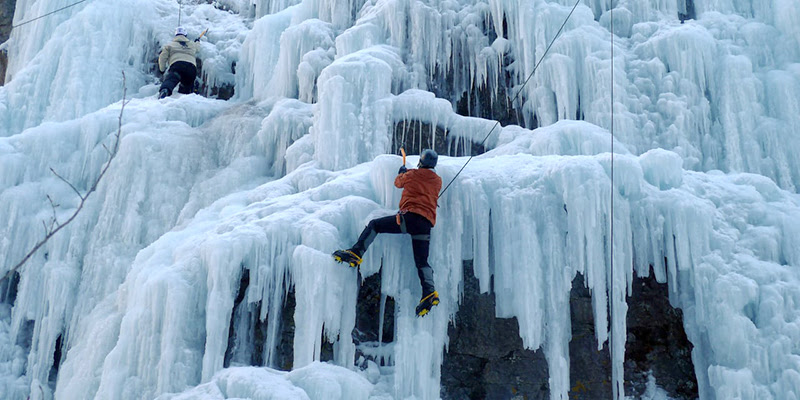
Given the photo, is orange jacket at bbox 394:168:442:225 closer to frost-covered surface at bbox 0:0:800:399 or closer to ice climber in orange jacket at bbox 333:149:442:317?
ice climber in orange jacket at bbox 333:149:442:317

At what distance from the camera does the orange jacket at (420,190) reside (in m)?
5.22

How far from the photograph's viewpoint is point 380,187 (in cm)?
591

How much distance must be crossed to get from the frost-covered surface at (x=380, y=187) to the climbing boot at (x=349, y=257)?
0.52 feet

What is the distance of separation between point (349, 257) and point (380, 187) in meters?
0.97

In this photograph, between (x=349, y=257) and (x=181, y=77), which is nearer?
(x=349, y=257)

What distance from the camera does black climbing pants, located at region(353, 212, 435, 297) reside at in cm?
521

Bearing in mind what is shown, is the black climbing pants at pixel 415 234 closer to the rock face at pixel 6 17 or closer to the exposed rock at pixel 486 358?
the exposed rock at pixel 486 358

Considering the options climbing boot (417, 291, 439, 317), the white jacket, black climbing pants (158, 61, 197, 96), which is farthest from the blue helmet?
the white jacket

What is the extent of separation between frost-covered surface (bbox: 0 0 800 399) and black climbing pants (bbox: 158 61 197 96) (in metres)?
0.74

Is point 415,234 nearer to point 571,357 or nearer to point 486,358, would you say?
point 486,358

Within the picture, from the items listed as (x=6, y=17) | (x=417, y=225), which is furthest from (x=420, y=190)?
(x=6, y=17)

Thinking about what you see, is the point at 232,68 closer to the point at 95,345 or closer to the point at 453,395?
the point at 95,345

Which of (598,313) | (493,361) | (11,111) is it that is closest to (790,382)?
(598,313)

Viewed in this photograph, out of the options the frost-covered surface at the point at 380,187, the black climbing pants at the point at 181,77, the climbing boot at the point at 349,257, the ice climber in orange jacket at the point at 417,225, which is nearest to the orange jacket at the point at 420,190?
the ice climber in orange jacket at the point at 417,225
